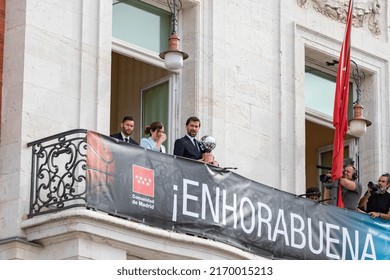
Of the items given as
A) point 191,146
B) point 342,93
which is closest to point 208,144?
point 191,146

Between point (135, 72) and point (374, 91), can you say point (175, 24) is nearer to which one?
point (135, 72)

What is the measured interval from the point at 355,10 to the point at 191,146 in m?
5.54

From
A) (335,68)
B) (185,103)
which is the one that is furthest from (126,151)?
(335,68)

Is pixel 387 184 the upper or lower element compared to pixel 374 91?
lower

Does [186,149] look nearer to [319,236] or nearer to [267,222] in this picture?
[267,222]

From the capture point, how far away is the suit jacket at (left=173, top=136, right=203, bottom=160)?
1939 cm

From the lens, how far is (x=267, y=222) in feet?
64.5

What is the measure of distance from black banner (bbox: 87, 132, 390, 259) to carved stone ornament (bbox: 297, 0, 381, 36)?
147 inches

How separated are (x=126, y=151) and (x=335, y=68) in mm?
6639

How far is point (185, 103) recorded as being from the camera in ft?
69.7

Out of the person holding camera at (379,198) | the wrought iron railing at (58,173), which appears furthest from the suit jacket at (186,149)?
the person holding camera at (379,198)

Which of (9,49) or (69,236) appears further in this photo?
(9,49)
